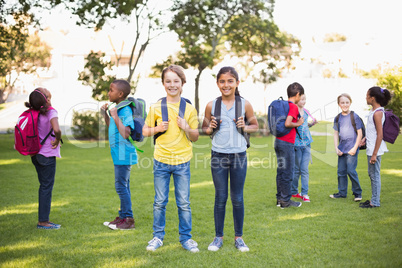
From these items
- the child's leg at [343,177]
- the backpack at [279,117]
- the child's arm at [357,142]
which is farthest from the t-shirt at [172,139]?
the child's leg at [343,177]

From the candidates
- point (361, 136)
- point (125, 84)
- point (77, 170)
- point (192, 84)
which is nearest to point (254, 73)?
point (192, 84)

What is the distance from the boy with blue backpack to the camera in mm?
5926

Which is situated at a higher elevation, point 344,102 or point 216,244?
point 344,102

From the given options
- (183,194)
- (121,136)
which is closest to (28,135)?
(121,136)

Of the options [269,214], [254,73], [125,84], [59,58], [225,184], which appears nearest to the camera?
[225,184]

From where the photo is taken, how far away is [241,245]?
429 centimetres

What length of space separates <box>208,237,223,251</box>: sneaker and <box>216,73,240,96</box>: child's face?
167 cm

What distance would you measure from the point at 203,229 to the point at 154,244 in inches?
35.5

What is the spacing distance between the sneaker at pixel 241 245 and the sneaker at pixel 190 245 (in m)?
0.47

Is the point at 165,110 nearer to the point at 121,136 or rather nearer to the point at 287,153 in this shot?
the point at 121,136

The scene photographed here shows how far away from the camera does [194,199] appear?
22.1 ft

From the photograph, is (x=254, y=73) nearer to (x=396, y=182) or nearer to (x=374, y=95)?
(x=396, y=182)

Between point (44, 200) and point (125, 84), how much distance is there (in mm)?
1944

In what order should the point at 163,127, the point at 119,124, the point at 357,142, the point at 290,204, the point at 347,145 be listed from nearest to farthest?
the point at 163,127, the point at 119,124, the point at 290,204, the point at 357,142, the point at 347,145
